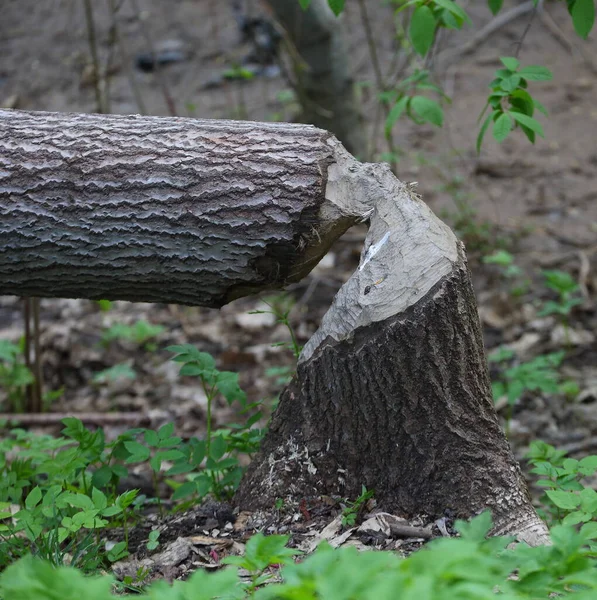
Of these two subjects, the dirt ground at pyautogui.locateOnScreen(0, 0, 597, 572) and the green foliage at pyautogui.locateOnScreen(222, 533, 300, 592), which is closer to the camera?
the green foliage at pyautogui.locateOnScreen(222, 533, 300, 592)

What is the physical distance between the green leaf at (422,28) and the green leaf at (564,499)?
147 cm

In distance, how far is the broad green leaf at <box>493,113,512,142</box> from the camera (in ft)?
7.91

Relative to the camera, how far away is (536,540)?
2100mm

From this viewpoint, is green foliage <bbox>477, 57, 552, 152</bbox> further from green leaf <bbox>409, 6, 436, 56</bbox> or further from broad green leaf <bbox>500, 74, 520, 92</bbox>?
green leaf <bbox>409, 6, 436, 56</bbox>

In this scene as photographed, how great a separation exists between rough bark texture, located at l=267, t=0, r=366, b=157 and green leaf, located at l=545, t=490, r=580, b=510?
3.99m

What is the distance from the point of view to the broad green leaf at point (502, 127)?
7.91 ft

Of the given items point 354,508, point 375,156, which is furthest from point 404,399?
point 375,156

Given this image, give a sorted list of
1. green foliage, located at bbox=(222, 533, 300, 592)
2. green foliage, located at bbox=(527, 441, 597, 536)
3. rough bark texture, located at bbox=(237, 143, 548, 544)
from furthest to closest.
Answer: rough bark texture, located at bbox=(237, 143, 548, 544) → green foliage, located at bbox=(527, 441, 597, 536) → green foliage, located at bbox=(222, 533, 300, 592)

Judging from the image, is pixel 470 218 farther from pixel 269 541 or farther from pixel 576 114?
pixel 269 541

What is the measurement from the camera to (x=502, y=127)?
2424 mm

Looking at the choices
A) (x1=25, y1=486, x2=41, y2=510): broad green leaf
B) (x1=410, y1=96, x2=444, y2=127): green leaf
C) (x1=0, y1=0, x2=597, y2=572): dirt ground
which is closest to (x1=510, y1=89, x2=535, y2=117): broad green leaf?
(x1=410, y1=96, x2=444, y2=127): green leaf

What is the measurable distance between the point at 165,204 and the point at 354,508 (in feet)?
3.55

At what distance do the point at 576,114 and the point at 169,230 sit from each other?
5400 mm

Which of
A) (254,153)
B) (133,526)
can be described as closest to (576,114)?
(254,153)
